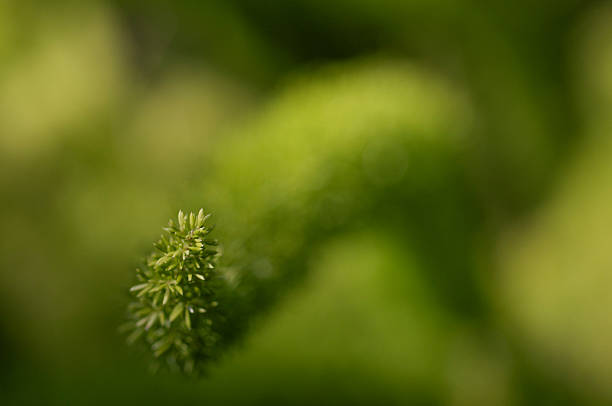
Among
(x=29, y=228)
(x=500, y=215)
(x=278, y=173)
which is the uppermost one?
(x=500, y=215)

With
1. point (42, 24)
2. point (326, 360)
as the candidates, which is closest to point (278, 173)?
point (326, 360)

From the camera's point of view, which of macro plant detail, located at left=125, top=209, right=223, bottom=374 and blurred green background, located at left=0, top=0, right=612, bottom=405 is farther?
blurred green background, located at left=0, top=0, right=612, bottom=405

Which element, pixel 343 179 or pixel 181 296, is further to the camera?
pixel 343 179

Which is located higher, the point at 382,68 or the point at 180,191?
the point at 382,68

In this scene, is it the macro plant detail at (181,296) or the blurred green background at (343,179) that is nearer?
the macro plant detail at (181,296)

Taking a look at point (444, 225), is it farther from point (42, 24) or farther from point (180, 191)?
point (42, 24)
